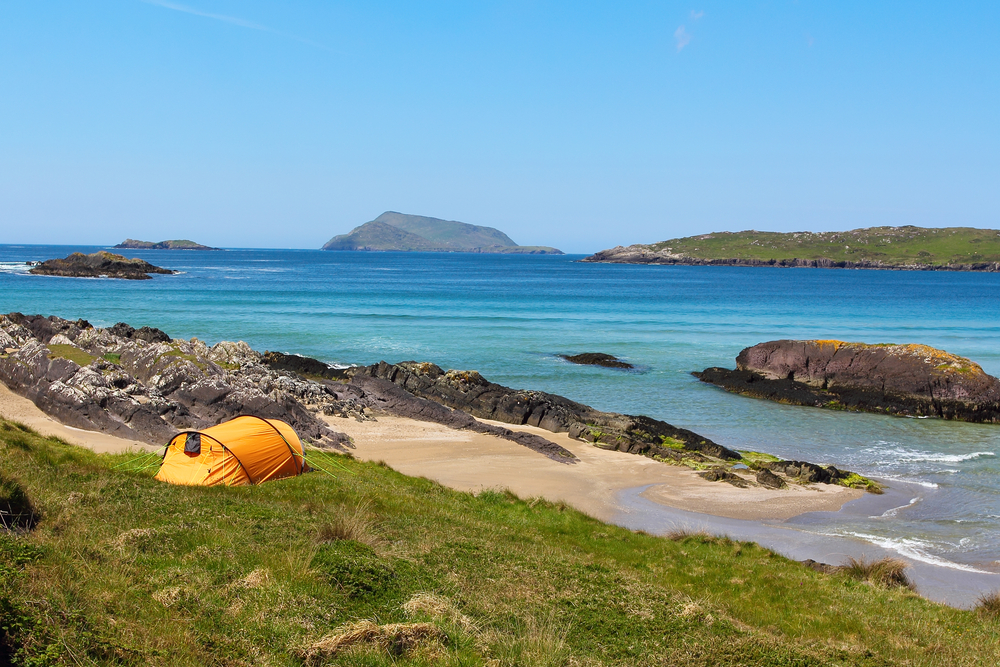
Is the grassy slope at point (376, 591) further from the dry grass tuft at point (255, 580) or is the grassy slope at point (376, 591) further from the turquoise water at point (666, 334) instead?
the turquoise water at point (666, 334)

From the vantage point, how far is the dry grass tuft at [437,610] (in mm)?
8047

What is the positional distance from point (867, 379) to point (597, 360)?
1584cm

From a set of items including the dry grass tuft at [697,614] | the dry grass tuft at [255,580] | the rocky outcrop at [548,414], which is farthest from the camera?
the rocky outcrop at [548,414]

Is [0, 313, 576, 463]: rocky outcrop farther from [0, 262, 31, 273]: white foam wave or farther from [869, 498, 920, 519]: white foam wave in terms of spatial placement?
[0, 262, 31, 273]: white foam wave

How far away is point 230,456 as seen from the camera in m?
15.8

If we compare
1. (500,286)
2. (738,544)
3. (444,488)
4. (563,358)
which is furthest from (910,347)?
(500,286)

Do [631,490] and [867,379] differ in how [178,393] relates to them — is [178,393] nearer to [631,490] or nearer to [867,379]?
[631,490]

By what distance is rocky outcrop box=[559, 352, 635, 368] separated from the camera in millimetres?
45156

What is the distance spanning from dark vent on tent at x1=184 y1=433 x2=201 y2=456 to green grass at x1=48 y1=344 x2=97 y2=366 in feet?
48.4

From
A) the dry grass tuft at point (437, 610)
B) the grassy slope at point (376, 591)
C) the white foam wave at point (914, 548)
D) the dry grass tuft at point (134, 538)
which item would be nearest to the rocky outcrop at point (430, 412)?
the white foam wave at point (914, 548)

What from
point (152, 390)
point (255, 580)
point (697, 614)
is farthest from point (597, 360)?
point (255, 580)

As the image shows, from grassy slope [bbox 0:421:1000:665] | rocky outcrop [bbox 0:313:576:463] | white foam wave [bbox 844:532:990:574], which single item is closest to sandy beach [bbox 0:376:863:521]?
rocky outcrop [bbox 0:313:576:463]

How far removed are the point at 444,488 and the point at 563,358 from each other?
29.2 m

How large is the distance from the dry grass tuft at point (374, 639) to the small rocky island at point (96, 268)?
4770 inches
